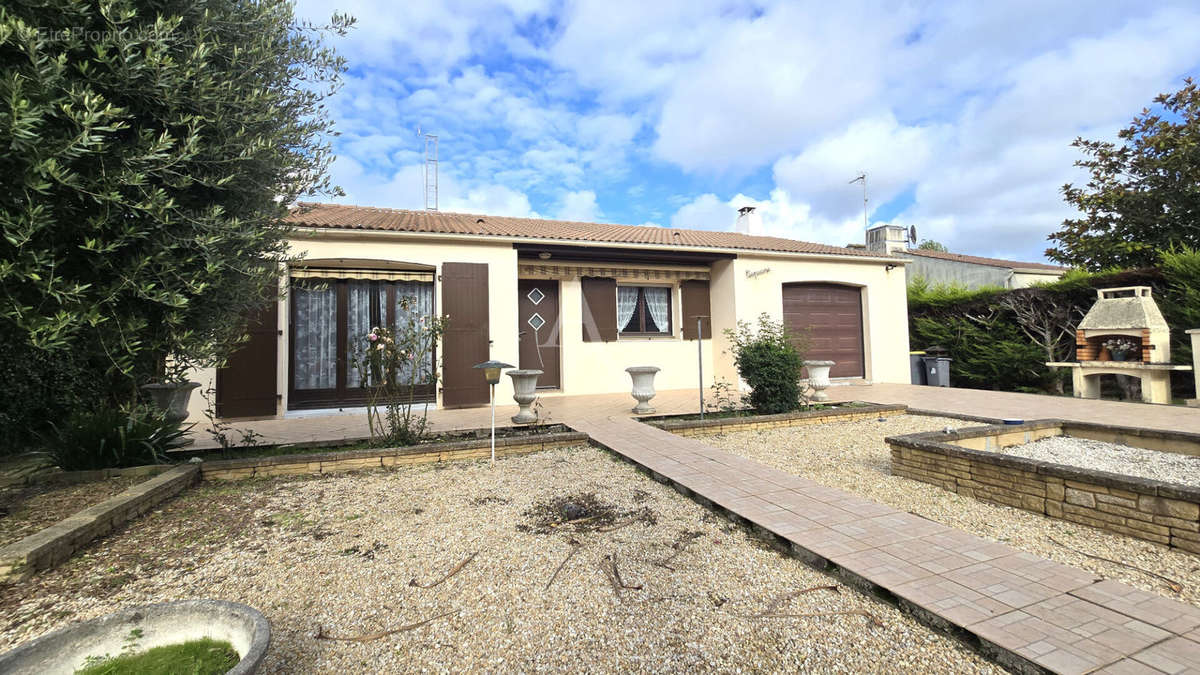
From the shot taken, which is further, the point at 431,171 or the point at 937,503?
the point at 431,171

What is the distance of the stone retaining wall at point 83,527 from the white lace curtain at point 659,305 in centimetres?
850

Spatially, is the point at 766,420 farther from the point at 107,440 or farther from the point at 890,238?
the point at 890,238

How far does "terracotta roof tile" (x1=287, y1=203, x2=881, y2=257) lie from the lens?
873 cm

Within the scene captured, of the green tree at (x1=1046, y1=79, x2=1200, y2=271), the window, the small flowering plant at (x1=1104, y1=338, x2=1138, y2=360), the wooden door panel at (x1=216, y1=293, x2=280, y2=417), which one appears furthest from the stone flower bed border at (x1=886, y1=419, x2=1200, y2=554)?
the green tree at (x1=1046, y1=79, x2=1200, y2=271)

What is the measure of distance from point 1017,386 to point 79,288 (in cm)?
1430

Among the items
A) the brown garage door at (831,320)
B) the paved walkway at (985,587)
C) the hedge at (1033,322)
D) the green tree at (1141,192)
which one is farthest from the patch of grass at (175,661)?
the green tree at (1141,192)

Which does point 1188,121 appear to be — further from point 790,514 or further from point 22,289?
point 22,289

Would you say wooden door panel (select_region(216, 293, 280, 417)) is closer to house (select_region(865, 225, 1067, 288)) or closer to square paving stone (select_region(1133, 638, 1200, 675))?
square paving stone (select_region(1133, 638, 1200, 675))

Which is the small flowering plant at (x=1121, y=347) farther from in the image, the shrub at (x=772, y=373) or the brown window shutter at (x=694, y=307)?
the brown window shutter at (x=694, y=307)

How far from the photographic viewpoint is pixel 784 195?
20.7m

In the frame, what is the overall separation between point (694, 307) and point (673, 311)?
1.57ft

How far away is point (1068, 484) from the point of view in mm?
3156

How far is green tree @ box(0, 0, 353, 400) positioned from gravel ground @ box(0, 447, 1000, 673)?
1431 millimetres

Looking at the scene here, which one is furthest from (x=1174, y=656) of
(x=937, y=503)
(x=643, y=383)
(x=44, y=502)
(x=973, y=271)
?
(x=973, y=271)
